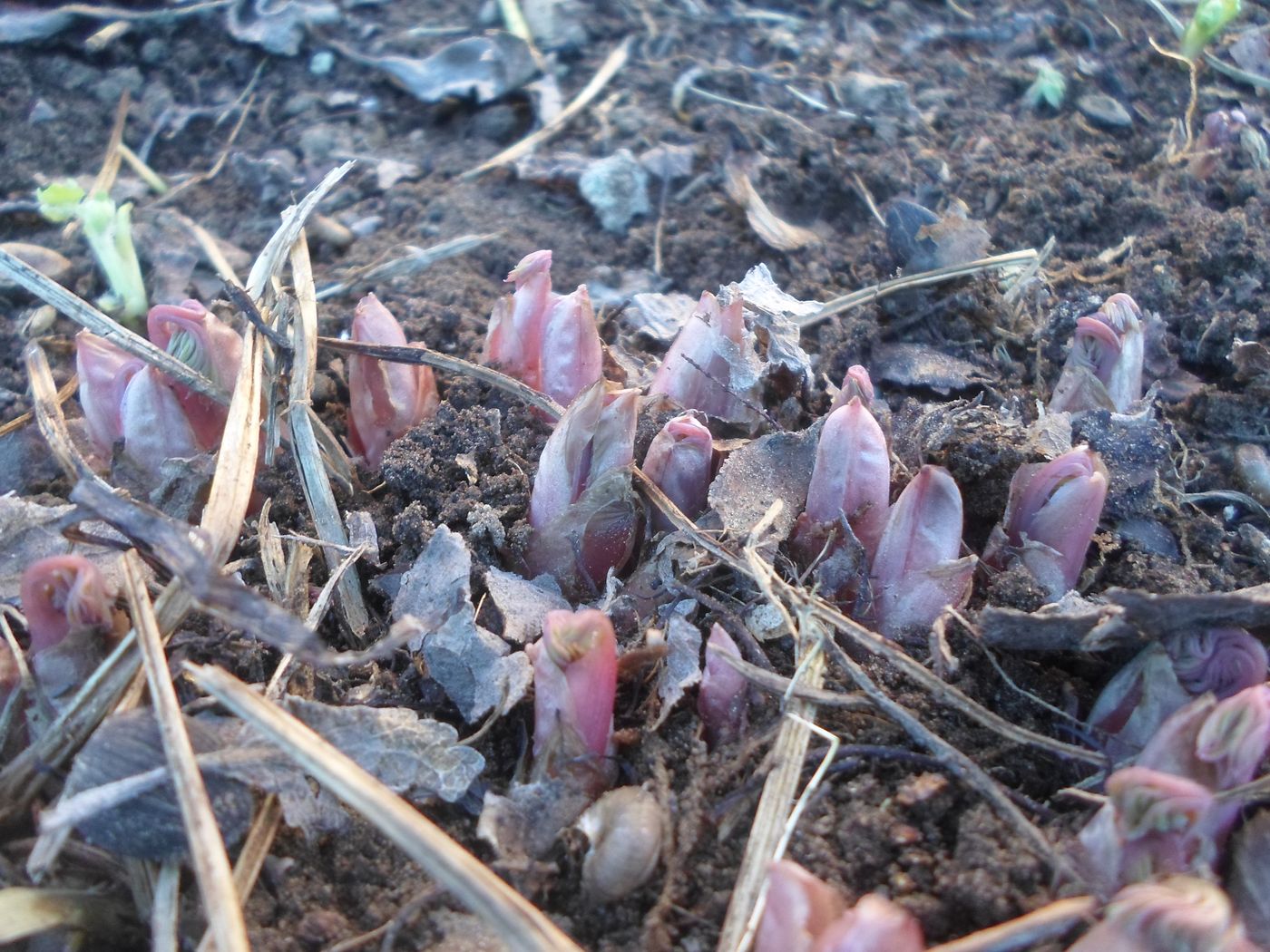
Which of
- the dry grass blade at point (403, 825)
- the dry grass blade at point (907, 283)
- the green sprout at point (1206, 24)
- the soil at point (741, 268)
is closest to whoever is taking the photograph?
the dry grass blade at point (403, 825)

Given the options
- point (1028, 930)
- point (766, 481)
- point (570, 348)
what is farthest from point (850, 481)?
point (1028, 930)

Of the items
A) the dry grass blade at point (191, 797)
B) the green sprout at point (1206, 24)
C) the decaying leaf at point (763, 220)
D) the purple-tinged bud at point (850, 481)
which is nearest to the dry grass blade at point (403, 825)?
the dry grass blade at point (191, 797)

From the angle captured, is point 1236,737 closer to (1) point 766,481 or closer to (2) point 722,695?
(2) point 722,695

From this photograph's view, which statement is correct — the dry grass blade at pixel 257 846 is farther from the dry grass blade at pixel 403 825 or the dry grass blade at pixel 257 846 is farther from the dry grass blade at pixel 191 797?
the dry grass blade at pixel 403 825

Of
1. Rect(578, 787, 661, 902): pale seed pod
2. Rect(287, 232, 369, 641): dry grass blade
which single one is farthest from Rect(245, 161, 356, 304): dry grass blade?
Rect(578, 787, 661, 902): pale seed pod

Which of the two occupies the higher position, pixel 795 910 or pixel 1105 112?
pixel 1105 112

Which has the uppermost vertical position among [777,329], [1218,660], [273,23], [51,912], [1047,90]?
[273,23]

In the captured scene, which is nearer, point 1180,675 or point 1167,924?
point 1167,924
